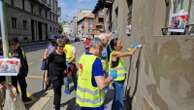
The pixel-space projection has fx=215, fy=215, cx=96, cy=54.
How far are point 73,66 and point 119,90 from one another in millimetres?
2640

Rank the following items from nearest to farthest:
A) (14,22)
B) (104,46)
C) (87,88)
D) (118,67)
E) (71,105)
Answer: (87,88) → (104,46) → (118,67) → (71,105) → (14,22)

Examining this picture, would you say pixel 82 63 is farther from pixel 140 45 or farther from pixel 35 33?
pixel 35 33

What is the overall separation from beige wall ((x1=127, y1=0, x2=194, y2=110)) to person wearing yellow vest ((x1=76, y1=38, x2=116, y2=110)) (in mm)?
855

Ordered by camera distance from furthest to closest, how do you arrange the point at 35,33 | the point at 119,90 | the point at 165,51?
1. the point at 35,33
2. the point at 119,90
3. the point at 165,51

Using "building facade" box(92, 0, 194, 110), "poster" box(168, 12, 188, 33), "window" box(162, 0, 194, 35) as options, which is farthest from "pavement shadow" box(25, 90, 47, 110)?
"poster" box(168, 12, 188, 33)

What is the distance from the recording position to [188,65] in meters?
2.37

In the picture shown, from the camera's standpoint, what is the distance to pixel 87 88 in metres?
3.20

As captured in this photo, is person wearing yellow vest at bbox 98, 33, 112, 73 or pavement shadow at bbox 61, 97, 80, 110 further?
pavement shadow at bbox 61, 97, 80, 110

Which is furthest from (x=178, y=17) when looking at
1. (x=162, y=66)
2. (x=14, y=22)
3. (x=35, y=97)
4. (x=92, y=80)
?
(x=14, y=22)

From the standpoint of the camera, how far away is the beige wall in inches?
95.5

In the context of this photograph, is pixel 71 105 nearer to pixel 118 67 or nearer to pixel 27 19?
pixel 118 67

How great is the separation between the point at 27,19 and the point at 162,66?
146 ft

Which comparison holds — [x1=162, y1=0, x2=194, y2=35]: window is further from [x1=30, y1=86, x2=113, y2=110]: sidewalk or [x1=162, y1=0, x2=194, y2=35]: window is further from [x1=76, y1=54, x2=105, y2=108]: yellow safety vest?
[x1=30, y1=86, x2=113, y2=110]: sidewalk

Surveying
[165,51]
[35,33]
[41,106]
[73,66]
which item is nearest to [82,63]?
[165,51]
